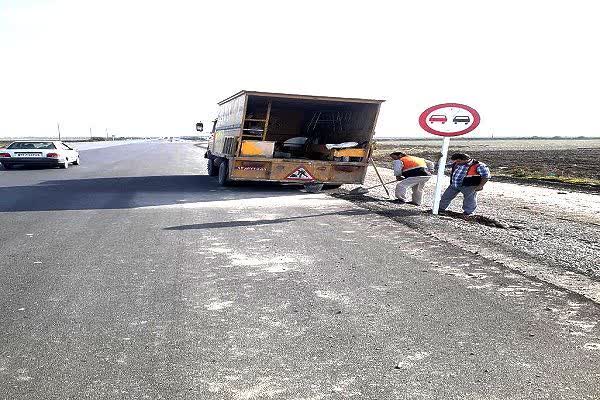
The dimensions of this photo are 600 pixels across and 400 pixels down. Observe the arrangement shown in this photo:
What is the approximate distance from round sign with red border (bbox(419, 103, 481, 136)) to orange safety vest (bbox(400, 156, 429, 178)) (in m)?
1.70

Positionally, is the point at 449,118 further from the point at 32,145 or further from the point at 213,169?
the point at 32,145

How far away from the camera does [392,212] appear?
9.45 metres

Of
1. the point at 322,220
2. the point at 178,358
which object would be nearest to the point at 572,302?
the point at 178,358

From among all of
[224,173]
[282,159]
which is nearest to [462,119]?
[282,159]

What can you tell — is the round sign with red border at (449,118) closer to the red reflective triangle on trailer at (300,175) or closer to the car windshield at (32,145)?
the red reflective triangle on trailer at (300,175)

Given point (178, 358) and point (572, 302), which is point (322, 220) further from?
point (178, 358)

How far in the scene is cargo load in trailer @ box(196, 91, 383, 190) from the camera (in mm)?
12625

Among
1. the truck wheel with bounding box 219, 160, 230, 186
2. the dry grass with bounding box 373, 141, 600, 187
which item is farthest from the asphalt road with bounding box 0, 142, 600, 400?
the dry grass with bounding box 373, 141, 600, 187

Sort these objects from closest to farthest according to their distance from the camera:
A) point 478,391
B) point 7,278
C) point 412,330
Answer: point 478,391 < point 412,330 < point 7,278

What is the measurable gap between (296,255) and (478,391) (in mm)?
3263

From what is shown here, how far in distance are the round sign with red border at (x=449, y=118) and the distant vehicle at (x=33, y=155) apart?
16542 millimetres

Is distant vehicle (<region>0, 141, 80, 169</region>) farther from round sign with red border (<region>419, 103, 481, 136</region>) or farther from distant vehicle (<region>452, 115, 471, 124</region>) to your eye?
distant vehicle (<region>452, 115, 471, 124</region>)

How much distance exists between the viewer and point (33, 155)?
19984 millimetres

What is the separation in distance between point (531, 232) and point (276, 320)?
18.9 ft
